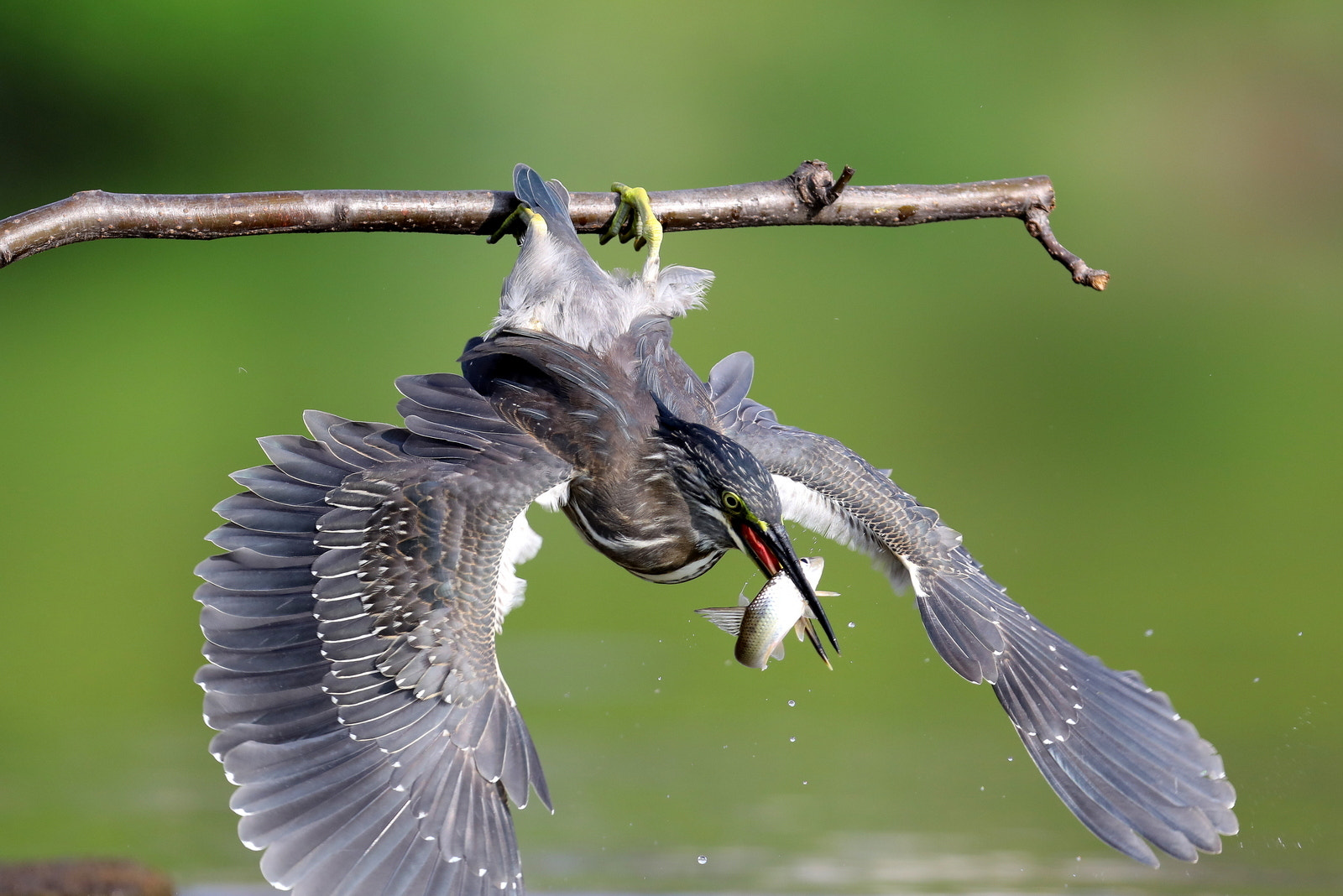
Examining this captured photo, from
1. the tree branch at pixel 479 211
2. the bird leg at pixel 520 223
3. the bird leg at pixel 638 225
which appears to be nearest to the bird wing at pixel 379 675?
the tree branch at pixel 479 211

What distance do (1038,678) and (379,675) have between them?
1955mm

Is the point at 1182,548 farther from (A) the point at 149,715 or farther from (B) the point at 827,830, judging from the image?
(A) the point at 149,715

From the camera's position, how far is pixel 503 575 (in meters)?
4.68

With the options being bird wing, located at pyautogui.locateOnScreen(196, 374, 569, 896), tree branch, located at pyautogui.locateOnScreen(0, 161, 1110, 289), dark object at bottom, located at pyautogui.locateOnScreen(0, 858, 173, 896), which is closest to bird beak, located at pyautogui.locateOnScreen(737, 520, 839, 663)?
bird wing, located at pyautogui.locateOnScreen(196, 374, 569, 896)

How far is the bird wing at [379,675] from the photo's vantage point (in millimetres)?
4207

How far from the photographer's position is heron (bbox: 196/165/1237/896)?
4.24 metres

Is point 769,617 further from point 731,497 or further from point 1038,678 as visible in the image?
point 1038,678

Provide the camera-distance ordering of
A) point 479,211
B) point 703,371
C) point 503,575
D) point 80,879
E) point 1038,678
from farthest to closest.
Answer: point 703,371 → point 80,879 → point 479,211 → point 1038,678 → point 503,575

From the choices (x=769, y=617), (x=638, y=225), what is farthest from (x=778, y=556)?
(x=638, y=225)

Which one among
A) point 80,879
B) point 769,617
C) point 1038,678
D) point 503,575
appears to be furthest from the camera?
point 80,879

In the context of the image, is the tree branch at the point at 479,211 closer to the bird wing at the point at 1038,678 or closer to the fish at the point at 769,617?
the bird wing at the point at 1038,678

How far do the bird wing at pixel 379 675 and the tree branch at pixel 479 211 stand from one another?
0.71m

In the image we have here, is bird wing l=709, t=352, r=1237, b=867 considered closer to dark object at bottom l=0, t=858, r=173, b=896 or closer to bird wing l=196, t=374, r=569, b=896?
bird wing l=196, t=374, r=569, b=896

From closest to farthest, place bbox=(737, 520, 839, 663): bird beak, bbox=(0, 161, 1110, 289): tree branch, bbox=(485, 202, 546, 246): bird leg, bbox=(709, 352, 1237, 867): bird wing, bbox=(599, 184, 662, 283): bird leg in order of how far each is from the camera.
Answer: bbox=(737, 520, 839, 663): bird beak, bbox=(0, 161, 1110, 289): tree branch, bbox=(709, 352, 1237, 867): bird wing, bbox=(485, 202, 546, 246): bird leg, bbox=(599, 184, 662, 283): bird leg
